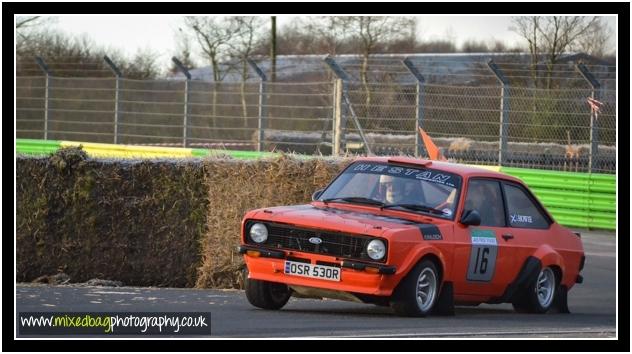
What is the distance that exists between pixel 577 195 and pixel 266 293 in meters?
11.8

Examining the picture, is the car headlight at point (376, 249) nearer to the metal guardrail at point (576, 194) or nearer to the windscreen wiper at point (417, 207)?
the windscreen wiper at point (417, 207)

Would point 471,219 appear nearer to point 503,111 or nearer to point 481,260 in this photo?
point 481,260

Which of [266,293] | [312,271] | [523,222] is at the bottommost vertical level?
[266,293]

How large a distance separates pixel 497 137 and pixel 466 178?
32.7 feet

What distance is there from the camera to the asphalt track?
872 cm

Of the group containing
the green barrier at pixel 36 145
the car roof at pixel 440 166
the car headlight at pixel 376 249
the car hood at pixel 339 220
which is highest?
the green barrier at pixel 36 145

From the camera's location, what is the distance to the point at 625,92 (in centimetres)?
1372

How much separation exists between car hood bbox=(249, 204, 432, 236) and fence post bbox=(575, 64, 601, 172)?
33.1ft

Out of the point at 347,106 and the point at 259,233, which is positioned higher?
the point at 347,106

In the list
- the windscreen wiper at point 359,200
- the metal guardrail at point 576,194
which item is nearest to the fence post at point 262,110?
the metal guardrail at point 576,194

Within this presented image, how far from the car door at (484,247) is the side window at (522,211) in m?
0.13

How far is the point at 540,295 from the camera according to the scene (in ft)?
36.8

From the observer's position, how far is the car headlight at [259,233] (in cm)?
991

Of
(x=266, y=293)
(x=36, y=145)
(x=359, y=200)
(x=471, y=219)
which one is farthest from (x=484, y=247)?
(x=36, y=145)
